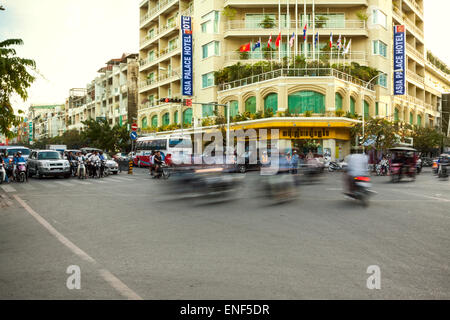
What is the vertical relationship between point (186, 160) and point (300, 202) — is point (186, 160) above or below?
above

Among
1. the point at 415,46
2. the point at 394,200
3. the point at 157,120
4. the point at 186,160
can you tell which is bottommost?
Result: the point at 394,200

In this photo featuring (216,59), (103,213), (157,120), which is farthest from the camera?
(157,120)

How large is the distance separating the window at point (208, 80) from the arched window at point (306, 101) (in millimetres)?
10994

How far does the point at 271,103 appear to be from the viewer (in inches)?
1582

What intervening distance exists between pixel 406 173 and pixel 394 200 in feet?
32.3

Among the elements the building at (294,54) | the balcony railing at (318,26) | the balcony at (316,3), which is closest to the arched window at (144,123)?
the building at (294,54)

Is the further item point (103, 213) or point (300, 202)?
point (300, 202)

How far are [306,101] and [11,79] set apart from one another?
3055 cm

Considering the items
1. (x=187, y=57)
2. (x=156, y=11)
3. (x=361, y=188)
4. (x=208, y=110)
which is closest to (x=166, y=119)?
(x=208, y=110)

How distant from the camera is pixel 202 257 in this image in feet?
19.1

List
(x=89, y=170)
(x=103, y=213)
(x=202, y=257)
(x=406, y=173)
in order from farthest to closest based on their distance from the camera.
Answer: (x=89, y=170), (x=406, y=173), (x=103, y=213), (x=202, y=257)

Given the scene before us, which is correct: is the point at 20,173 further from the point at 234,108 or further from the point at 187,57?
the point at 187,57

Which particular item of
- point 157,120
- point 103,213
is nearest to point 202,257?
point 103,213

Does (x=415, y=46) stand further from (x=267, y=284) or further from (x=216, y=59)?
(x=267, y=284)
